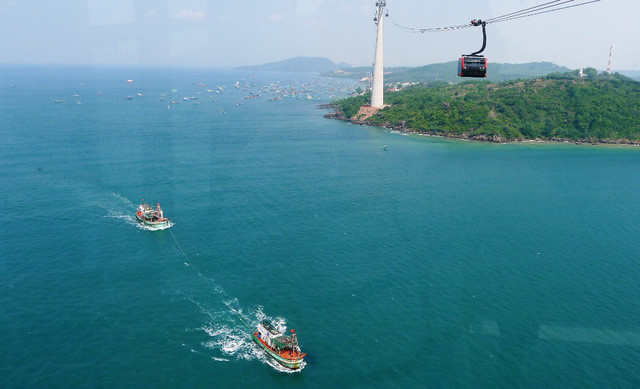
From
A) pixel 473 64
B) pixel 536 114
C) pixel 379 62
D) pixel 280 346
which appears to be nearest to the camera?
pixel 473 64

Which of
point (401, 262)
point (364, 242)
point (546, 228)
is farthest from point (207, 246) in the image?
point (546, 228)

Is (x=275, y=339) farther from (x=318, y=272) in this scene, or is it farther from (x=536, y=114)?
(x=536, y=114)

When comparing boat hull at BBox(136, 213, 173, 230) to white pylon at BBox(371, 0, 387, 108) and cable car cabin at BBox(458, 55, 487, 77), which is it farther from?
white pylon at BBox(371, 0, 387, 108)

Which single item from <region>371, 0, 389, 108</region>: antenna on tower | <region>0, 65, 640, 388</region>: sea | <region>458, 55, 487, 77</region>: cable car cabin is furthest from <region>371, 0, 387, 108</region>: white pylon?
<region>458, 55, 487, 77</region>: cable car cabin

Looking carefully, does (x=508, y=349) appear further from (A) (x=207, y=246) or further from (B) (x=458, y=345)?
(A) (x=207, y=246)

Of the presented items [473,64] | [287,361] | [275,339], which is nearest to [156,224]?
[275,339]

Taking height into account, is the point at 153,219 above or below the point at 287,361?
above

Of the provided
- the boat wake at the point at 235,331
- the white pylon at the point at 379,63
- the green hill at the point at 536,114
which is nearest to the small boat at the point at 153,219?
the boat wake at the point at 235,331
